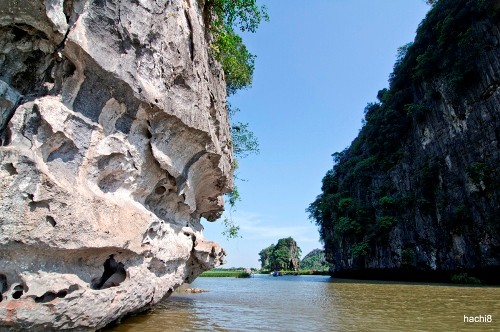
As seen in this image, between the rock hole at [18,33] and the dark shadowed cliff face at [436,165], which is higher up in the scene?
the dark shadowed cliff face at [436,165]

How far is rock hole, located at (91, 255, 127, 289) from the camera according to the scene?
527 centimetres

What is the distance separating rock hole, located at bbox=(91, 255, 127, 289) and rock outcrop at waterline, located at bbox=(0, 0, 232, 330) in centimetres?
2

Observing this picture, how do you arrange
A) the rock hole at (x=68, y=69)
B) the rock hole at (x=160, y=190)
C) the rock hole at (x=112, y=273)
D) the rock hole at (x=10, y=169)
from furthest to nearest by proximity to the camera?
the rock hole at (x=160, y=190), the rock hole at (x=112, y=273), the rock hole at (x=68, y=69), the rock hole at (x=10, y=169)

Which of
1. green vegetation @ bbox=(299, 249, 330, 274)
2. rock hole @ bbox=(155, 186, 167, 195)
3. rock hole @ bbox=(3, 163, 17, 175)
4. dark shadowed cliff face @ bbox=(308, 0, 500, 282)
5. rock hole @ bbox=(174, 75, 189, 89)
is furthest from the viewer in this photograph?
green vegetation @ bbox=(299, 249, 330, 274)

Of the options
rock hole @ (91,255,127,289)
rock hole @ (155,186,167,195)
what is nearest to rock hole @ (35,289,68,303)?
rock hole @ (91,255,127,289)

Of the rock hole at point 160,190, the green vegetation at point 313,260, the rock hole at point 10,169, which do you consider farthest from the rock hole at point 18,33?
the green vegetation at point 313,260

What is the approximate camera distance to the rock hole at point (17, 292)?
3996 mm

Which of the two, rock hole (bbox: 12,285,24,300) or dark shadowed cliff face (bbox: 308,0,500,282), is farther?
dark shadowed cliff face (bbox: 308,0,500,282)

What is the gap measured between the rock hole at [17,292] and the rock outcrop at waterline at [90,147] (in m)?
0.01

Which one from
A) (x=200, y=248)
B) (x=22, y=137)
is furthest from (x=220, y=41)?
(x=22, y=137)

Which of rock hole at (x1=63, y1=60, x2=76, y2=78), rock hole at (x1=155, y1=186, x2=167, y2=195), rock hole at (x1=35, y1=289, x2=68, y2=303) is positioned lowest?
rock hole at (x1=35, y1=289, x2=68, y2=303)

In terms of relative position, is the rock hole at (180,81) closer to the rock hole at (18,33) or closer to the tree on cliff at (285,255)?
the rock hole at (18,33)

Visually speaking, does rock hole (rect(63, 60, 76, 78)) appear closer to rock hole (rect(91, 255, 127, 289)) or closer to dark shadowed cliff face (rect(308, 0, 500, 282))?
rock hole (rect(91, 255, 127, 289))

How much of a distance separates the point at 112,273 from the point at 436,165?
24693 mm
